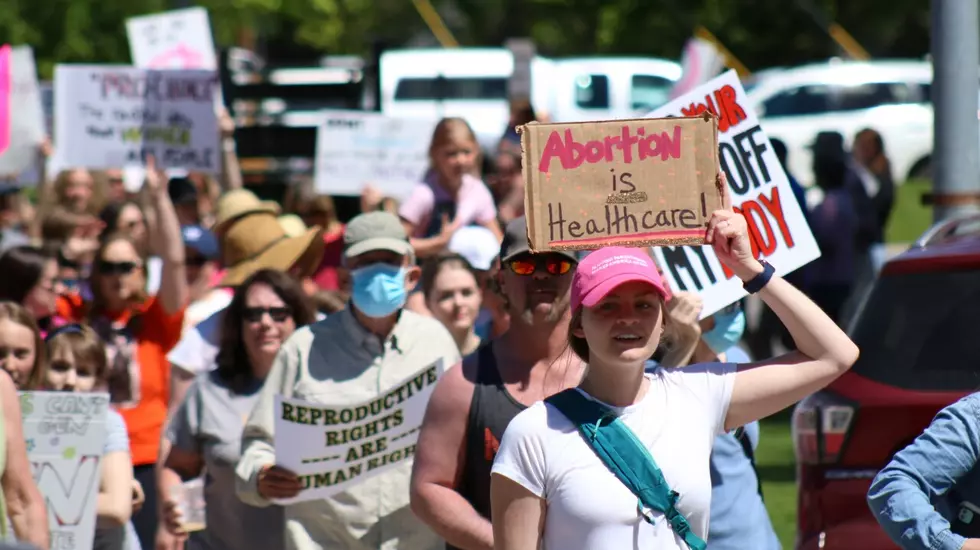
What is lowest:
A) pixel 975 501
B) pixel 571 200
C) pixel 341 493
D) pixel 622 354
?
pixel 341 493

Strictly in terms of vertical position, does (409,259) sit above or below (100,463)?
above

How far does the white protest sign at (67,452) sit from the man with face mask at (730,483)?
1.94 m

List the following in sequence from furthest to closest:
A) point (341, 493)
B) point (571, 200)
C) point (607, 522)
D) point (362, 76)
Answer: point (362, 76) → point (341, 493) → point (571, 200) → point (607, 522)

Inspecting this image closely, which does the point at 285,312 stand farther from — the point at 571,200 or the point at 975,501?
the point at 975,501

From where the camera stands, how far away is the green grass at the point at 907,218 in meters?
22.1

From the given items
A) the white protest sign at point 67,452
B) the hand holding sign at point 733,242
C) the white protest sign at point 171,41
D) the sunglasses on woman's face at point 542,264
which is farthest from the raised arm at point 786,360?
the white protest sign at point 171,41

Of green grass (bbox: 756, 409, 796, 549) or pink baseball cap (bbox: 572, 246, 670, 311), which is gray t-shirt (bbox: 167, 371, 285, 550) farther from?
green grass (bbox: 756, 409, 796, 549)

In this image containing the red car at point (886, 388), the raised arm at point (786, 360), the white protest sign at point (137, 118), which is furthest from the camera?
the white protest sign at point (137, 118)

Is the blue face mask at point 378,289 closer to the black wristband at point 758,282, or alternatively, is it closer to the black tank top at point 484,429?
the black tank top at point 484,429

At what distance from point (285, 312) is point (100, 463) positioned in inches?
42.3

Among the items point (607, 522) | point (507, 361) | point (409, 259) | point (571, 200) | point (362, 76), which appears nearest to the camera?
point (607, 522)

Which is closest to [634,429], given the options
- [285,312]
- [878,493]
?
[878,493]

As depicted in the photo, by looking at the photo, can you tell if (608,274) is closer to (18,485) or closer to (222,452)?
(18,485)

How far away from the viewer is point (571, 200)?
4480 millimetres
